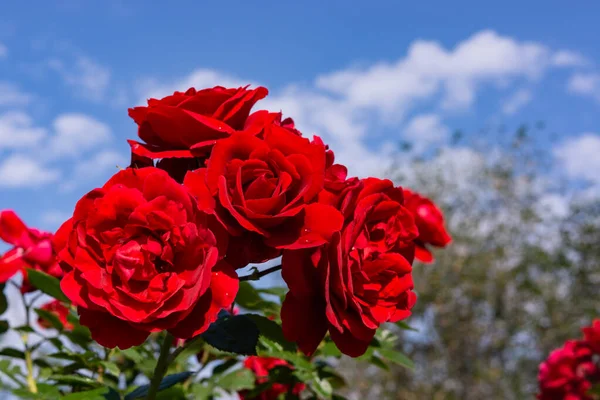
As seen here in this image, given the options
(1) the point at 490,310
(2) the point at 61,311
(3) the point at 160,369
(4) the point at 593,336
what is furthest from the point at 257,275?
(1) the point at 490,310

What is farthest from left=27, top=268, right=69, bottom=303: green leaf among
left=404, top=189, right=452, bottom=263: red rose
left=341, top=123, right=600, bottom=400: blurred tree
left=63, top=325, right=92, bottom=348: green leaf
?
left=341, top=123, right=600, bottom=400: blurred tree

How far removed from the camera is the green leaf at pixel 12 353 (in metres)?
1.50

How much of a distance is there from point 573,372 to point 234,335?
2091mm

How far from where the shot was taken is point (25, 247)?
5.22 feet

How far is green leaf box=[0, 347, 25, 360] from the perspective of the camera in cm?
150

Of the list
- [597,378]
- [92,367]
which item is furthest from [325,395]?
[597,378]

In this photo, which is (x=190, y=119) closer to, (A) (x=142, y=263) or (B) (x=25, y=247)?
(A) (x=142, y=263)

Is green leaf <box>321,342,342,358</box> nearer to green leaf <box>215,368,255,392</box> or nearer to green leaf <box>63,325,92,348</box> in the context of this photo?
green leaf <box>215,368,255,392</box>

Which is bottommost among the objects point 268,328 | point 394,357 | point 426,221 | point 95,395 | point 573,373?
point 95,395

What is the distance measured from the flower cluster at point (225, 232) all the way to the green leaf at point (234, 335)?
2.6 inches

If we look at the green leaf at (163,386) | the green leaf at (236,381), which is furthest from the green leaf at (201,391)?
the green leaf at (163,386)

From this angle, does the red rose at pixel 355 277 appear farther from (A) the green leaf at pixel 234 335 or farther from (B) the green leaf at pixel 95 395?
(B) the green leaf at pixel 95 395

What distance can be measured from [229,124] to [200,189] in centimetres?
14

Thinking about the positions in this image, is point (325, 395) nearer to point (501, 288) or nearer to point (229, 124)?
point (229, 124)
